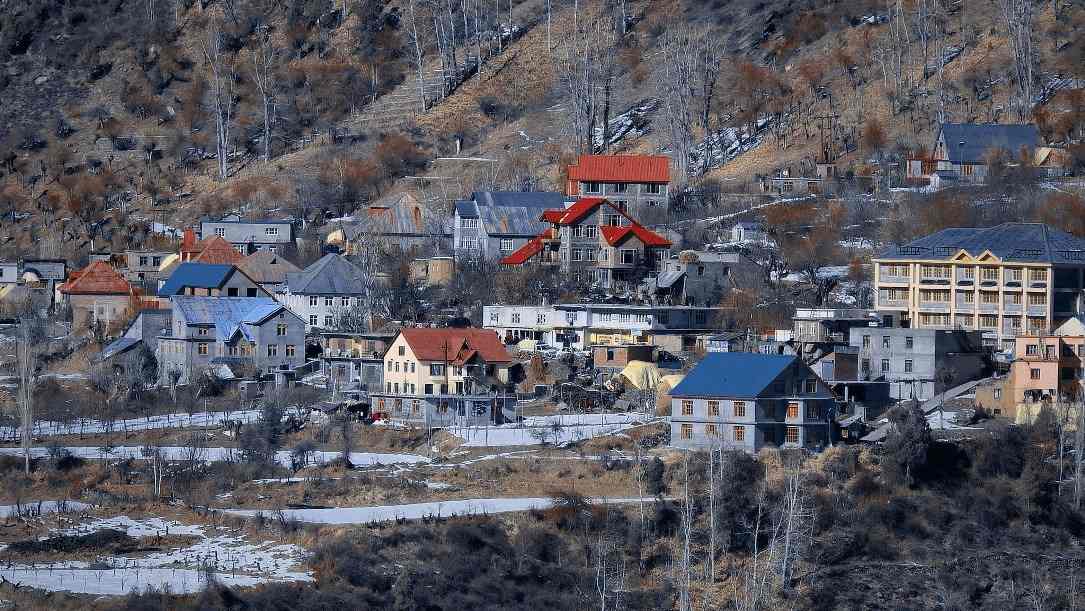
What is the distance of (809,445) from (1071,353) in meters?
9.44

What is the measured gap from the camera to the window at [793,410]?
182 ft

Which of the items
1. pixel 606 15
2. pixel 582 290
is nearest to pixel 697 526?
pixel 582 290

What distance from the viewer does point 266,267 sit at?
265 ft

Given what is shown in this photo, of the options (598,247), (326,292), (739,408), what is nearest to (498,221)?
(598,247)

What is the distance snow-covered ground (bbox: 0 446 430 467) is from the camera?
5644 centimetres

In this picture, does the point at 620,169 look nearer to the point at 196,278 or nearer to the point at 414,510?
the point at 196,278

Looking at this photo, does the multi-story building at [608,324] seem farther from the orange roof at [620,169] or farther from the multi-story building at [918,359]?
the orange roof at [620,169]

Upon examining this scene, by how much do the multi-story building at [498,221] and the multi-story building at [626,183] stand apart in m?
1.26

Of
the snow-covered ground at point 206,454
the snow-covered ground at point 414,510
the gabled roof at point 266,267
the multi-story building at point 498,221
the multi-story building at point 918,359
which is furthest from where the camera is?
the multi-story building at point 498,221

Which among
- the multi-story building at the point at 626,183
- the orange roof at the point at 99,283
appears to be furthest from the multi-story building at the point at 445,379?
the multi-story building at the point at 626,183

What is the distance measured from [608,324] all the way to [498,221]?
14.8m

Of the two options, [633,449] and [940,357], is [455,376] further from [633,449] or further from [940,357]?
[940,357]

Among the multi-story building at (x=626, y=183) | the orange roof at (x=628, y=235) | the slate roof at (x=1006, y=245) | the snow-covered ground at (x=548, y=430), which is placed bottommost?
the snow-covered ground at (x=548, y=430)

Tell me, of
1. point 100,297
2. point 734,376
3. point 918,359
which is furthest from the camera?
point 100,297
